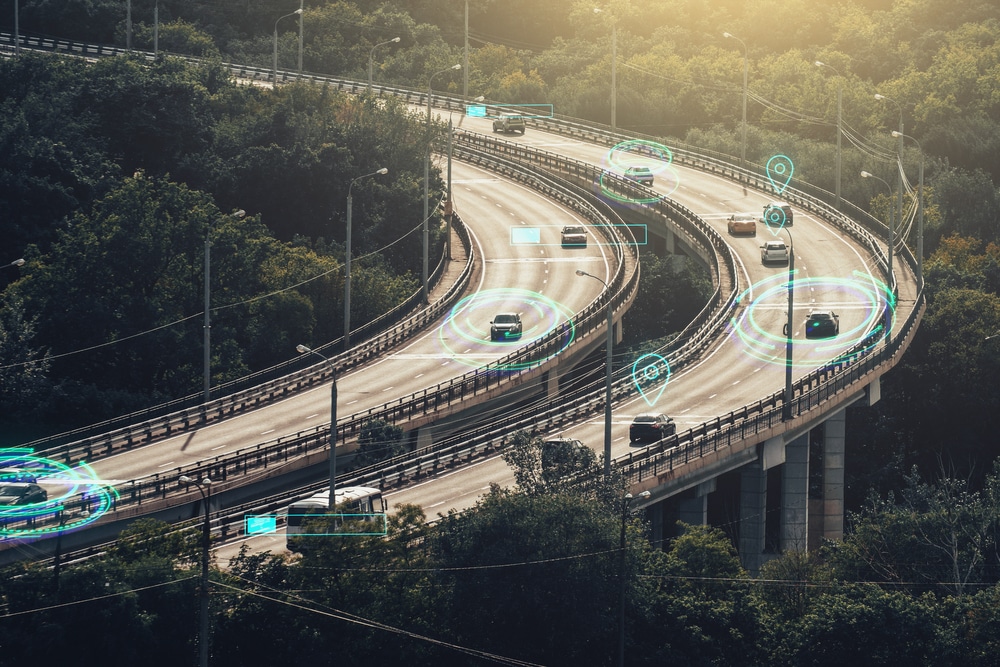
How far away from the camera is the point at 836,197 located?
128m

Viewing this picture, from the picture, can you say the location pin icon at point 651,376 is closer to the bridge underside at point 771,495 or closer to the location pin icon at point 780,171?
the bridge underside at point 771,495

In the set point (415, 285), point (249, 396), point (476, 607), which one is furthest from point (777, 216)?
point (476, 607)

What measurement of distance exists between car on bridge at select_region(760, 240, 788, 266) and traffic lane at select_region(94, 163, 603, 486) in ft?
40.9

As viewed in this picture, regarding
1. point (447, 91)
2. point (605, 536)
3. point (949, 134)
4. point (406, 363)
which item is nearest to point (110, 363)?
point (406, 363)

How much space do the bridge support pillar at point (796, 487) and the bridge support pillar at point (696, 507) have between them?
9.85 meters

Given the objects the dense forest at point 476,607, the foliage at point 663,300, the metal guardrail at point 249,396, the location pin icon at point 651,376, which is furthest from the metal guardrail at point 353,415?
the dense forest at point 476,607

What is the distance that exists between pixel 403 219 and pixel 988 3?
94.3 m

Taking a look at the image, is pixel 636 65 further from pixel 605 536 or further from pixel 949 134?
pixel 605 536

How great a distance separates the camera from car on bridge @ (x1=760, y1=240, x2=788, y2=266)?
368ft
